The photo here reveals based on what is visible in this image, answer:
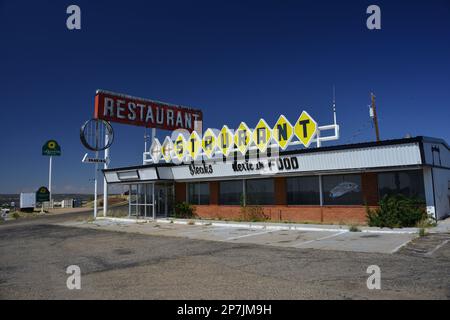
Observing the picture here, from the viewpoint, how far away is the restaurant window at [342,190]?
60.5ft

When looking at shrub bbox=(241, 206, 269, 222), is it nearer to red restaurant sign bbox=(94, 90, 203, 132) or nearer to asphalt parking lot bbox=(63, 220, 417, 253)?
asphalt parking lot bbox=(63, 220, 417, 253)

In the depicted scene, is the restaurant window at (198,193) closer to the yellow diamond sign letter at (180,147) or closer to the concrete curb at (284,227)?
the yellow diamond sign letter at (180,147)

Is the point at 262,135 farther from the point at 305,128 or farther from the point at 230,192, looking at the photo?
the point at 230,192

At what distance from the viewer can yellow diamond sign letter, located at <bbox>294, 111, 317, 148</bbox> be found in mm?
19562

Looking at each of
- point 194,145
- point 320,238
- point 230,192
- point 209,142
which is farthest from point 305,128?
point 194,145

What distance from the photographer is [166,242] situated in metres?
14.7

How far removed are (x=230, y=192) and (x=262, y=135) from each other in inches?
202

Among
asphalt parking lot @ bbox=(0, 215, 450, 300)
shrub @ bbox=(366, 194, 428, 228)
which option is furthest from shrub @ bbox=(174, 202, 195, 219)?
shrub @ bbox=(366, 194, 428, 228)

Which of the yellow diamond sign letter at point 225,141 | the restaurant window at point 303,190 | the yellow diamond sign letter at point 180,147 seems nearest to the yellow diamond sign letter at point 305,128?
the restaurant window at point 303,190

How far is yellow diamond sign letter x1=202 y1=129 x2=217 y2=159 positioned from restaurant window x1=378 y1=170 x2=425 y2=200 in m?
10.6

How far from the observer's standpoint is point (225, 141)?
75.4ft

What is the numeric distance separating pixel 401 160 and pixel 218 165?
442 inches
